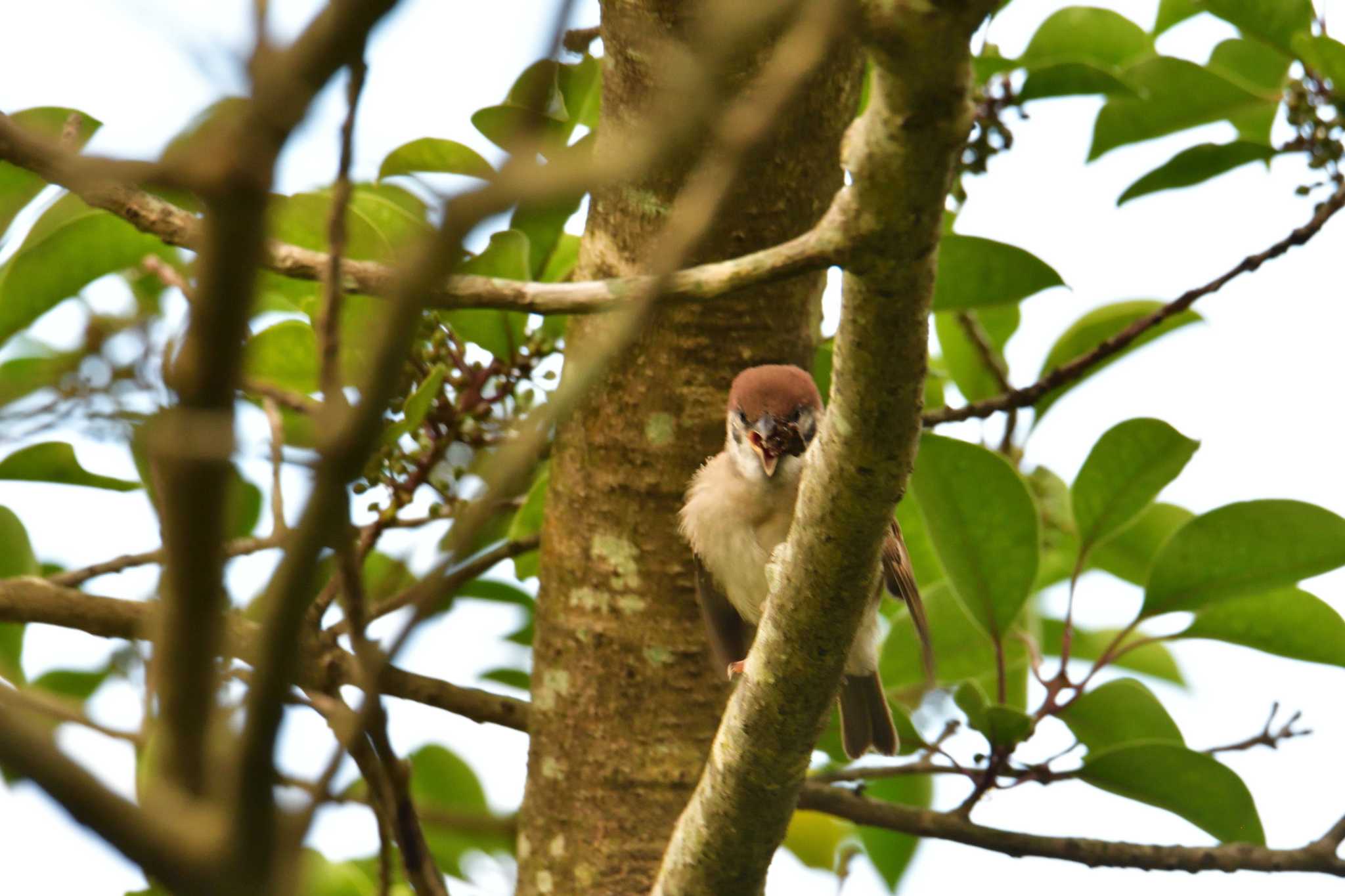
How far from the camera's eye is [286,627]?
0.75 m

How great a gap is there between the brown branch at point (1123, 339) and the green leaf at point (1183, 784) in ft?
2.44

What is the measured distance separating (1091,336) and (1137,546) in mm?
566

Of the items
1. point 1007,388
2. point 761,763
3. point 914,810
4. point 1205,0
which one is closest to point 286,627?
point 761,763

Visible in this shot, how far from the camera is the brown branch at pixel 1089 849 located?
2436 millimetres

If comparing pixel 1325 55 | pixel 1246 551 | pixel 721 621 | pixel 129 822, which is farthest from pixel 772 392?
pixel 129 822

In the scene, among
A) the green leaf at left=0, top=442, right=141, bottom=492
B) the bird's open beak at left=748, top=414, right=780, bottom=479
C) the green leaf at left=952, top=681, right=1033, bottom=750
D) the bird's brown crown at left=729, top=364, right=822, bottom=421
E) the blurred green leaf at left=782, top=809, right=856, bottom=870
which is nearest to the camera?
the green leaf at left=952, top=681, right=1033, bottom=750

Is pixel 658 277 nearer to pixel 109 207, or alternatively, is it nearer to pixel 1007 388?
pixel 109 207

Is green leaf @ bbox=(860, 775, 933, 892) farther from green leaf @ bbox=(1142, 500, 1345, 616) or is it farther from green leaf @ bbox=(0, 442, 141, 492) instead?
green leaf @ bbox=(0, 442, 141, 492)

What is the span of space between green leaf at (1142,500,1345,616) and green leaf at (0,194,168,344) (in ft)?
7.25

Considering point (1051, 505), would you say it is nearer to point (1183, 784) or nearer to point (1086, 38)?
point (1183, 784)

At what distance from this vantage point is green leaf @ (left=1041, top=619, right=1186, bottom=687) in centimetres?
345

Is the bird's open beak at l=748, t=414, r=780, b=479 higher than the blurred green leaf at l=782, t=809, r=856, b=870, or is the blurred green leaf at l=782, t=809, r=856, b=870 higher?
the bird's open beak at l=748, t=414, r=780, b=479

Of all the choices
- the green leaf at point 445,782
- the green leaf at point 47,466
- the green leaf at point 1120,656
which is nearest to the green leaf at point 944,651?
the green leaf at point 1120,656

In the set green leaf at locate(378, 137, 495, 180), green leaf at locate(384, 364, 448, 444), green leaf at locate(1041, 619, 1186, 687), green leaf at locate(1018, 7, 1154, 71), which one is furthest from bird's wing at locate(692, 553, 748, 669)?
green leaf at locate(1018, 7, 1154, 71)
